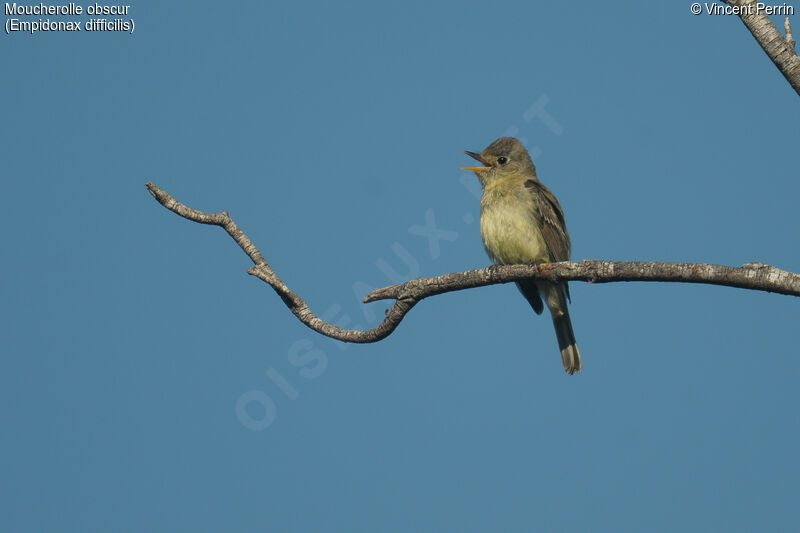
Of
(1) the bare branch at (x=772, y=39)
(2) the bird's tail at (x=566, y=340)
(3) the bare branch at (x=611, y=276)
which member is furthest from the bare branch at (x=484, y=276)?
(2) the bird's tail at (x=566, y=340)

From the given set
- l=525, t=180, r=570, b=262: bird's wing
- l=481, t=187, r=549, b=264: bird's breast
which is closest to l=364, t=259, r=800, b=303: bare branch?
l=481, t=187, r=549, b=264: bird's breast

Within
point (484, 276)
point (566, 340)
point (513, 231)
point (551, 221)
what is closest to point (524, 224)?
point (513, 231)

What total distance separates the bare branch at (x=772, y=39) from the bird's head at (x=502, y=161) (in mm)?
4664

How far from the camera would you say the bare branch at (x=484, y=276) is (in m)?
5.50

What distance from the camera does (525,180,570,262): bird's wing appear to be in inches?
400

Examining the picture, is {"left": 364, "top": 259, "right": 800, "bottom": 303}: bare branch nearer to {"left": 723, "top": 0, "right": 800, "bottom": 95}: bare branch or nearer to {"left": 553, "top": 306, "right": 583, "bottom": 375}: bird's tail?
{"left": 723, "top": 0, "right": 800, "bottom": 95}: bare branch

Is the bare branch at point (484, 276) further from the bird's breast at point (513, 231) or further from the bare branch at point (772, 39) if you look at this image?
the bird's breast at point (513, 231)

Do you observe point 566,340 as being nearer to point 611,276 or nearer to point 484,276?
point 484,276

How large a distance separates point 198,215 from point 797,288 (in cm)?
Result: 497

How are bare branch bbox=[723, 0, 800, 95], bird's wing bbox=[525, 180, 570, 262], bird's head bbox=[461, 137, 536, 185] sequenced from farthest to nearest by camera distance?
bird's head bbox=[461, 137, 536, 185]
bird's wing bbox=[525, 180, 570, 262]
bare branch bbox=[723, 0, 800, 95]

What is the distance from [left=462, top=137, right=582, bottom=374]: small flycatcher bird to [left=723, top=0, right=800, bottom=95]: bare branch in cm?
380

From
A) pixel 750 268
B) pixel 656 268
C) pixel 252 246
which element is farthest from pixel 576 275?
pixel 252 246

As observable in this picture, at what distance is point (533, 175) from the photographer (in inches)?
446

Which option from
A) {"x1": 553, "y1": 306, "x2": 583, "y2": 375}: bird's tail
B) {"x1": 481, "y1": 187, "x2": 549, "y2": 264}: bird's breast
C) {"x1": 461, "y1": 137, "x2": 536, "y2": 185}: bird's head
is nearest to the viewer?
{"x1": 481, "y1": 187, "x2": 549, "y2": 264}: bird's breast
